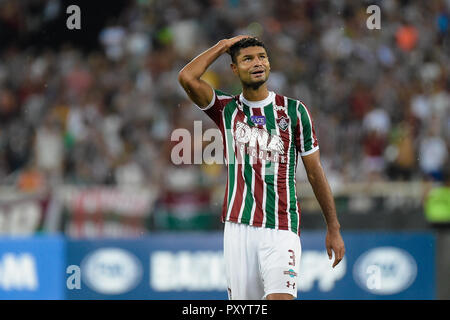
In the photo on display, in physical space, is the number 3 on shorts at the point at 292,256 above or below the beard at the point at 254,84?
below

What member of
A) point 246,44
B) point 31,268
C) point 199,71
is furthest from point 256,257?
point 31,268

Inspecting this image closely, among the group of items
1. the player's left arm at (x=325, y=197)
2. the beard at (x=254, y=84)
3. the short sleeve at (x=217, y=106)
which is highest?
the beard at (x=254, y=84)

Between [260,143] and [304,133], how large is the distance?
296mm

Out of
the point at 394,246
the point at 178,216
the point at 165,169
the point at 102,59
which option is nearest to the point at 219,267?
the point at 394,246

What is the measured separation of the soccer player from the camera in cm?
596

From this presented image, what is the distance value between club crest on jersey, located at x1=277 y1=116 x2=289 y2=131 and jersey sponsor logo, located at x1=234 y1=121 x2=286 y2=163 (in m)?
0.07

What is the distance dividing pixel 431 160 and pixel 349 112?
1591mm

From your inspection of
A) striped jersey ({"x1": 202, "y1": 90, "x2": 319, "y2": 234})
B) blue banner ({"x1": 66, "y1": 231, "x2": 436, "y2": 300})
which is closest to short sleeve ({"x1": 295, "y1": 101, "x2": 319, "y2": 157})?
striped jersey ({"x1": 202, "y1": 90, "x2": 319, "y2": 234})

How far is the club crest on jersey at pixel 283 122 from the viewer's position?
6.04m

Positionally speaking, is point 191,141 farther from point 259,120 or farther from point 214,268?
point 259,120

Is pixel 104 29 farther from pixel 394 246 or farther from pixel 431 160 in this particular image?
pixel 394 246

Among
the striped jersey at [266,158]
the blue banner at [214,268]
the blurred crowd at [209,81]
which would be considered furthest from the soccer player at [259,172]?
the blurred crowd at [209,81]

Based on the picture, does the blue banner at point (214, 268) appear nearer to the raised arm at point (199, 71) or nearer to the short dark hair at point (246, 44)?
the raised arm at point (199, 71)

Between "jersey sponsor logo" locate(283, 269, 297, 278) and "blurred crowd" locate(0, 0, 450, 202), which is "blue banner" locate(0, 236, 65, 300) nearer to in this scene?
"jersey sponsor logo" locate(283, 269, 297, 278)
